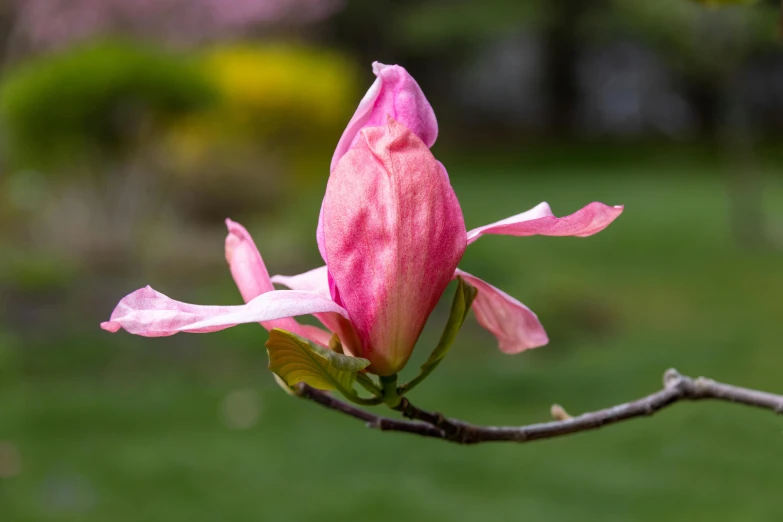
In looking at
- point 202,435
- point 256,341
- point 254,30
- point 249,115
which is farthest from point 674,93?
point 202,435

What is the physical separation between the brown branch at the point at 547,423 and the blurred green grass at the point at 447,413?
201 cm

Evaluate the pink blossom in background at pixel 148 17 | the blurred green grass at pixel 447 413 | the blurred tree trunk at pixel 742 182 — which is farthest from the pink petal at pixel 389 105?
the pink blossom in background at pixel 148 17

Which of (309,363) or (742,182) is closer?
(309,363)

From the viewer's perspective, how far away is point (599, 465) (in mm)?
2783

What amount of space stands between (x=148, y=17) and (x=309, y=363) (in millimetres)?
7980

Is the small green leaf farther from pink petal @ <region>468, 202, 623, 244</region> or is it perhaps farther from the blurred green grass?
the blurred green grass

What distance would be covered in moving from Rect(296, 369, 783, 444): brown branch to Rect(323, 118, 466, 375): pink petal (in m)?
0.06

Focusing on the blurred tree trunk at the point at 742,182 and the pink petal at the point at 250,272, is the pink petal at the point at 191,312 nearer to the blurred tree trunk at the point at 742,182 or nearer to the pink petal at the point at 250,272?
the pink petal at the point at 250,272

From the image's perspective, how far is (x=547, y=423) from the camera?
18.5 inches

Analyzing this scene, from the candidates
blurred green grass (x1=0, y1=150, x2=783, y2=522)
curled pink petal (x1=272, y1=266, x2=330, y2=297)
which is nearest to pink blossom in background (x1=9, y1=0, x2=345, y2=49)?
blurred green grass (x1=0, y1=150, x2=783, y2=522)

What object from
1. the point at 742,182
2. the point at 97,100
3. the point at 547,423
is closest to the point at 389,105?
the point at 547,423

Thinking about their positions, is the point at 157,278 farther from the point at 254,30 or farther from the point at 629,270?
the point at 254,30

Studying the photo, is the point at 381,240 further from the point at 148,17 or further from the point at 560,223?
the point at 148,17

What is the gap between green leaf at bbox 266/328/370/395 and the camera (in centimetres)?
39
